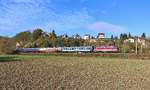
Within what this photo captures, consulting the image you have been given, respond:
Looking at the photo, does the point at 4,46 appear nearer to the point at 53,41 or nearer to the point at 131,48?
the point at 53,41

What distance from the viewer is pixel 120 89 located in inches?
710

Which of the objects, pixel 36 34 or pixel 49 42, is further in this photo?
pixel 36 34

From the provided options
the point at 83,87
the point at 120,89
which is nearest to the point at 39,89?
the point at 83,87

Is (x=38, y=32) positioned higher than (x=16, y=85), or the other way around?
(x=38, y=32)

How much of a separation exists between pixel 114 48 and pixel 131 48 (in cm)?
2156

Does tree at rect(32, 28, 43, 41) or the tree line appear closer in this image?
Answer: the tree line

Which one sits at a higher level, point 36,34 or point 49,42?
point 36,34

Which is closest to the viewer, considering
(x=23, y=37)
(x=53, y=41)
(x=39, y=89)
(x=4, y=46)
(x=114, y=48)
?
(x=39, y=89)

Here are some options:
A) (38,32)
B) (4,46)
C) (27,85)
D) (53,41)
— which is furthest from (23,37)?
(27,85)

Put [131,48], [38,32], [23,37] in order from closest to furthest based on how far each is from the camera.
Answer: [131,48] < [38,32] < [23,37]

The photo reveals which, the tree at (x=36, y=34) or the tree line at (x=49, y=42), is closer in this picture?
the tree line at (x=49, y=42)

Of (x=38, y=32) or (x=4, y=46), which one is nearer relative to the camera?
(x=4, y=46)

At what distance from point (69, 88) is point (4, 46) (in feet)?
297

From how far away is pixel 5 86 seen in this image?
1672 centimetres
